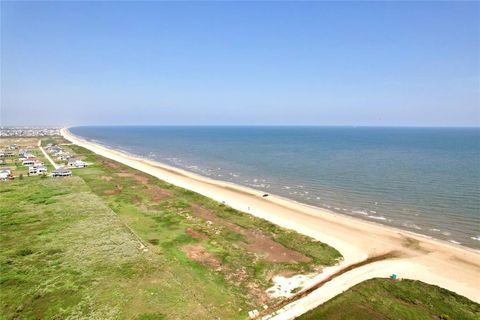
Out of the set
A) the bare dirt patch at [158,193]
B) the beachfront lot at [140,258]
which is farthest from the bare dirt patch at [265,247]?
the bare dirt patch at [158,193]

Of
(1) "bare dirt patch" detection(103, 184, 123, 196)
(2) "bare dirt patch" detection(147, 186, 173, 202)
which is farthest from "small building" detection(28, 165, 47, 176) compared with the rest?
(2) "bare dirt patch" detection(147, 186, 173, 202)

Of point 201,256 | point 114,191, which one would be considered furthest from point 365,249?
point 114,191

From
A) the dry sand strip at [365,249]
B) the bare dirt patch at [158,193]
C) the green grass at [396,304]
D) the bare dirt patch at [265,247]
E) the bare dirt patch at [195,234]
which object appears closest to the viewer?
the green grass at [396,304]

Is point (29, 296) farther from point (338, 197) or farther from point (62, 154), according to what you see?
point (62, 154)

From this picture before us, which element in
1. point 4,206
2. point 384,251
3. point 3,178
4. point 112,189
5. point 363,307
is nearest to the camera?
point 363,307

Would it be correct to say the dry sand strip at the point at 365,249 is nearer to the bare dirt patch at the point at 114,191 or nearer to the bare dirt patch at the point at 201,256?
the bare dirt patch at the point at 201,256

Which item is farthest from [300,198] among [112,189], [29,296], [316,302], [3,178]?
[3,178]

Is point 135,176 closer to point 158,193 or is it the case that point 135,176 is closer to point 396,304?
point 158,193
